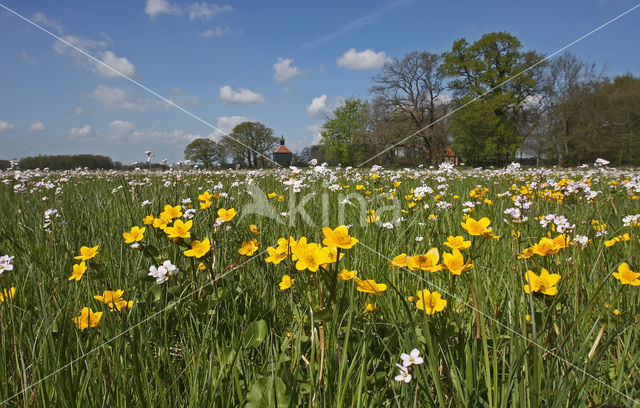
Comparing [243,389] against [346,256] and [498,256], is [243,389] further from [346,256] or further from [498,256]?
[498,256]

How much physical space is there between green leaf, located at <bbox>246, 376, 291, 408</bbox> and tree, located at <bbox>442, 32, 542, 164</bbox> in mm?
38848

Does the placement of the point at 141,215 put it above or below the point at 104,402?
above

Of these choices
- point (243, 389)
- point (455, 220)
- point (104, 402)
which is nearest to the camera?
point (104, 402)

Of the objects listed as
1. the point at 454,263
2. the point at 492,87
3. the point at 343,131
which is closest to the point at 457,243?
the point at 454,263

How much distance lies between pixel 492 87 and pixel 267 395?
4213 cm

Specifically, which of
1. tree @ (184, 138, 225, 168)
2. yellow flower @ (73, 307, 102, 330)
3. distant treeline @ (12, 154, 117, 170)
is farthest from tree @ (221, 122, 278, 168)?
distant treeline @ (12, 154, 117, 170)

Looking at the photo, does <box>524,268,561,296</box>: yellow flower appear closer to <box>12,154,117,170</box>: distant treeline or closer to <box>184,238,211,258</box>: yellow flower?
<box>184,238,211,258</box>: yellow flower

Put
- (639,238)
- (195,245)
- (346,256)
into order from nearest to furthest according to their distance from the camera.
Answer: (195,245) → (346,256) → (639,238)

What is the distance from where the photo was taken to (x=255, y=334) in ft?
4.21

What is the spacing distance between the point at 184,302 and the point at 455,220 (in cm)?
246

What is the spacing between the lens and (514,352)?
3.35 feet

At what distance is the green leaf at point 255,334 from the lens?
1258 millimetres

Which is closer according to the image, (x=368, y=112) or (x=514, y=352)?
(x=514, y=352)

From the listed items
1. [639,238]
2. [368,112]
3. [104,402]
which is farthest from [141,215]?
[368,112]
